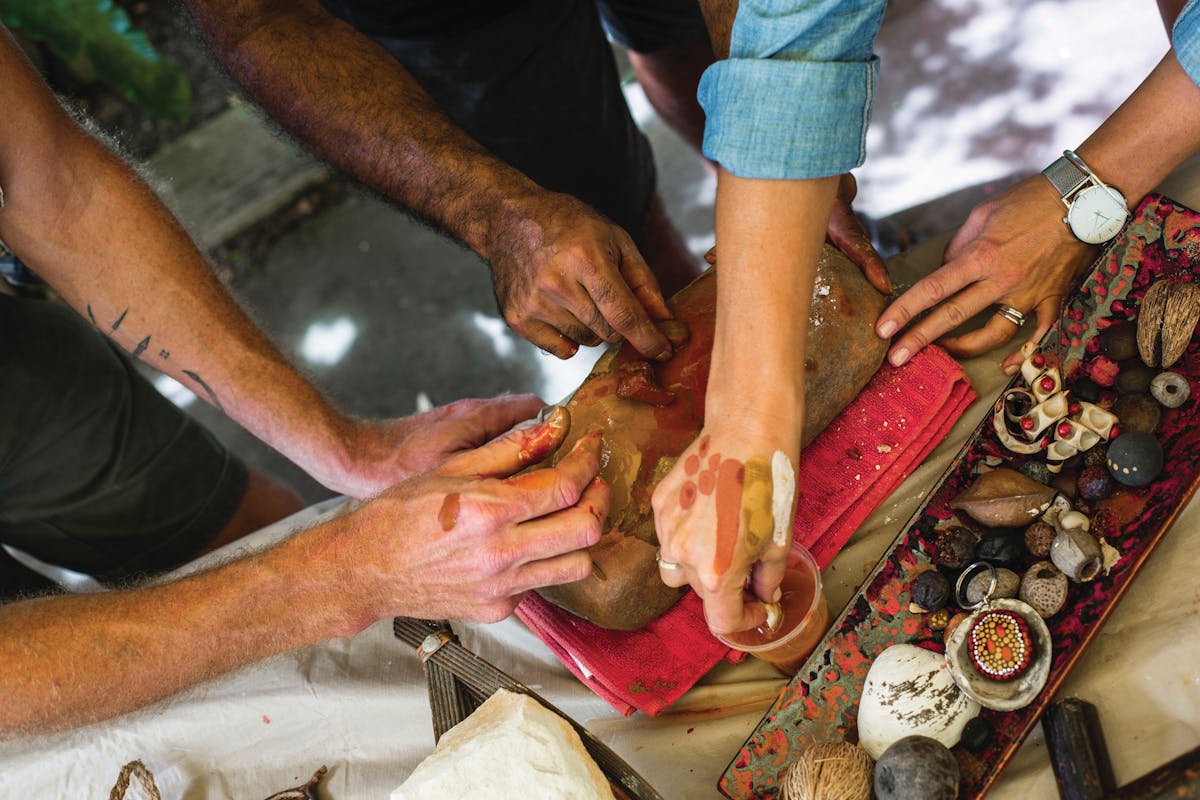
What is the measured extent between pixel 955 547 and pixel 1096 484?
0.24 metres

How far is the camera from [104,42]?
354cm

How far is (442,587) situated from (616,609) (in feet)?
0.98

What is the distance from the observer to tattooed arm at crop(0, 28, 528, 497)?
5.67 ft

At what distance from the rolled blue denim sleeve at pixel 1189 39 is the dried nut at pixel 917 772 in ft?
3.54

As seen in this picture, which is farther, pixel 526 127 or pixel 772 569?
pixel 526 127

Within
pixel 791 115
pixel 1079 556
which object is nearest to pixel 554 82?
pixel 791 115

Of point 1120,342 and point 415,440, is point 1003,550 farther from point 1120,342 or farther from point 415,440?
point 415,440

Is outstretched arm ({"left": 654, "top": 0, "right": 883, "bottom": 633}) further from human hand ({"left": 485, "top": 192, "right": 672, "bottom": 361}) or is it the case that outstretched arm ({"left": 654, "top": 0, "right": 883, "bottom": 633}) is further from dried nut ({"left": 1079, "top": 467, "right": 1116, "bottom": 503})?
dried nut ({"left": 1079, "top": 467, "right": 1116, "bottom": 503})

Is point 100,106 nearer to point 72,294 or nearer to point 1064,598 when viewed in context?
point 72,294

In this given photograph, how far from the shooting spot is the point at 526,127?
7.72 feet

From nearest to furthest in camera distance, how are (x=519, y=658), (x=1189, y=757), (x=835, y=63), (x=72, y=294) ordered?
(x=1189, y=757) → (x=835, y=63) → (x=519, y=658) → (x=72, y=294)

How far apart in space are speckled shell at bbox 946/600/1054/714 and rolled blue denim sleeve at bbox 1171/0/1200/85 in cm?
87

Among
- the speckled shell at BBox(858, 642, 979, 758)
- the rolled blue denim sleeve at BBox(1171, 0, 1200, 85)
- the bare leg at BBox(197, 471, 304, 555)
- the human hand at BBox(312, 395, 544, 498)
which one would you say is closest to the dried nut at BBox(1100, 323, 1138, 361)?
the rolled blue denim sleeve at BBox(1171, 0, 1200, 85)

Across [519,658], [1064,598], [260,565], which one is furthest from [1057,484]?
[260,565]
